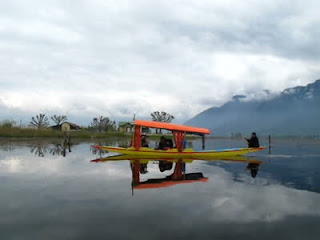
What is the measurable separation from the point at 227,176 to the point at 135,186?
6.35 m

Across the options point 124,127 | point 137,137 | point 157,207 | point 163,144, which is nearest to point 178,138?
point 163,144

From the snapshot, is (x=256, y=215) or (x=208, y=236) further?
(x=256, y=215)

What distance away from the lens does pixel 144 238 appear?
6.94 metres

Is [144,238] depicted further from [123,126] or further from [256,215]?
[123,126]

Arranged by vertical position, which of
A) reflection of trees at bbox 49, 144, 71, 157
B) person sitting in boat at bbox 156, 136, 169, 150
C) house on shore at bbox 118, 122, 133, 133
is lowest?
reflection of trees at bbox 49, 144, 71, 157

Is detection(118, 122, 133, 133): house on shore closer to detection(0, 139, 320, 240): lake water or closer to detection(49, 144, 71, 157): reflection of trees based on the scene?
detection(49, 144, 71, 157): reflection of trees

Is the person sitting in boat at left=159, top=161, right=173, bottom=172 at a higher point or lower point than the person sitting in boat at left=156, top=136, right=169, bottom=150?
lower

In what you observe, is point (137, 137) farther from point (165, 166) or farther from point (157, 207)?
point (157, 207)

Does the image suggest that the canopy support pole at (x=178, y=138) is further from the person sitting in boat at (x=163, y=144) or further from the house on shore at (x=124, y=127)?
the house on shore at (x=124, y=127)

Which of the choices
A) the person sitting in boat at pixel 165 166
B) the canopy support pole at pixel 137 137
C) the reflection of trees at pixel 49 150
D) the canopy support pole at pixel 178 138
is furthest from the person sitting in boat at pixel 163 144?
the reflection of trees at pixel 49 150

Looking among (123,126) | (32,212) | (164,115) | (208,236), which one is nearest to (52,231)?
(32,212)

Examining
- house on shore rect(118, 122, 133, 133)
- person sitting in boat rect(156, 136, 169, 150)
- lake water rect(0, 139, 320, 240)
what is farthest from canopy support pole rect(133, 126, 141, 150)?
house on shore rect(118, 122, 133, 133)

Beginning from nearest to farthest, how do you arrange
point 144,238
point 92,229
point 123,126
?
point 144,238 < point 92,229 < point 123,126

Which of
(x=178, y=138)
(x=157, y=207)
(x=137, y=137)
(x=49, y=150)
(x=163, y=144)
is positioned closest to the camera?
(x=157, y=207)
